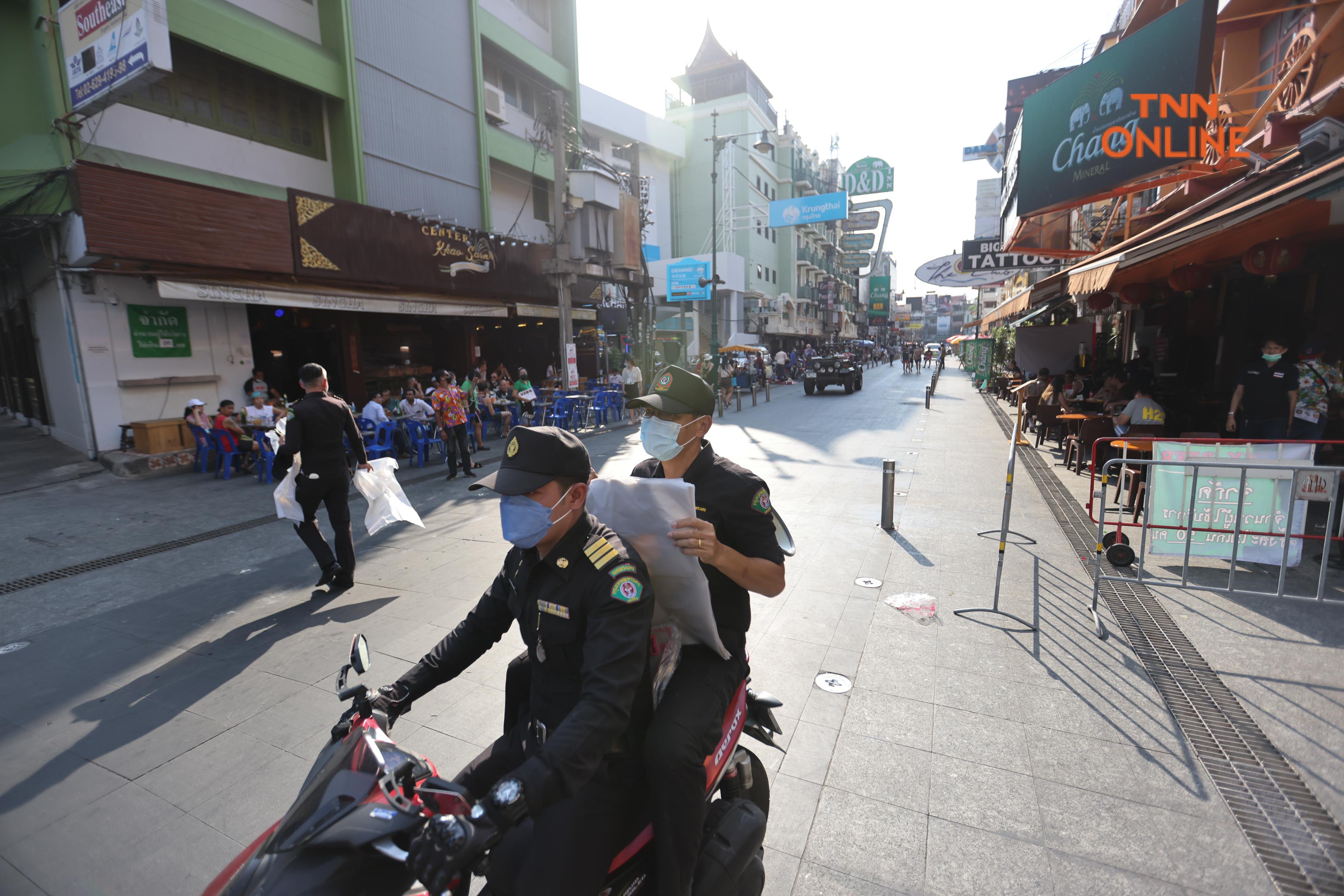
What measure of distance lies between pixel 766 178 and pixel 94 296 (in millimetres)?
45445

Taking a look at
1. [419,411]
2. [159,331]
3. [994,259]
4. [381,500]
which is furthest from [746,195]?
[381,500]

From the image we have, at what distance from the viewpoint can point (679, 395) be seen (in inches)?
107

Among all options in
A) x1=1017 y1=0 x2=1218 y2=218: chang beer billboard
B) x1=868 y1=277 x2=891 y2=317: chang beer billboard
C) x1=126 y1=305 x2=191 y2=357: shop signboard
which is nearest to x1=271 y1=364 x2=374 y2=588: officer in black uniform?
x1=126 y1=305 x2=191 y2=357: shop signboard

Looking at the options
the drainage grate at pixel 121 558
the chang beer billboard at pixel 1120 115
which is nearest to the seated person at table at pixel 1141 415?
the chang beer billboard at pixel 1120 115

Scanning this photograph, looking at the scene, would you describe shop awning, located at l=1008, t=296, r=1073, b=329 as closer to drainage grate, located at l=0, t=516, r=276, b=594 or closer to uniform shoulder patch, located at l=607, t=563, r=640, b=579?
uniform shoulder patch, located at l=607, t=563, r=640, b=579

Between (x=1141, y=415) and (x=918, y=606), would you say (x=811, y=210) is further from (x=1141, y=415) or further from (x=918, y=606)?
(x=918, y=606)

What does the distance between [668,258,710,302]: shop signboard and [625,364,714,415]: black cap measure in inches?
1288

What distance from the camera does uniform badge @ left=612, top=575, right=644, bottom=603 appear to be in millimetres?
1850

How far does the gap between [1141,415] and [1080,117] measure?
17.2ft

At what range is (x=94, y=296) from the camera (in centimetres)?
1093

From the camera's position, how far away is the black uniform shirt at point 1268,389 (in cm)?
690

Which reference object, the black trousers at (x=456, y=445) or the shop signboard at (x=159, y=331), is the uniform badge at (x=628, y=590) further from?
the shop signboard at (x=159, y=331)

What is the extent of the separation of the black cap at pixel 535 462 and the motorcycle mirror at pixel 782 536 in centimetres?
82

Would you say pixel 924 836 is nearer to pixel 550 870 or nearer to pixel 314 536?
Answer: pixel 550 870
